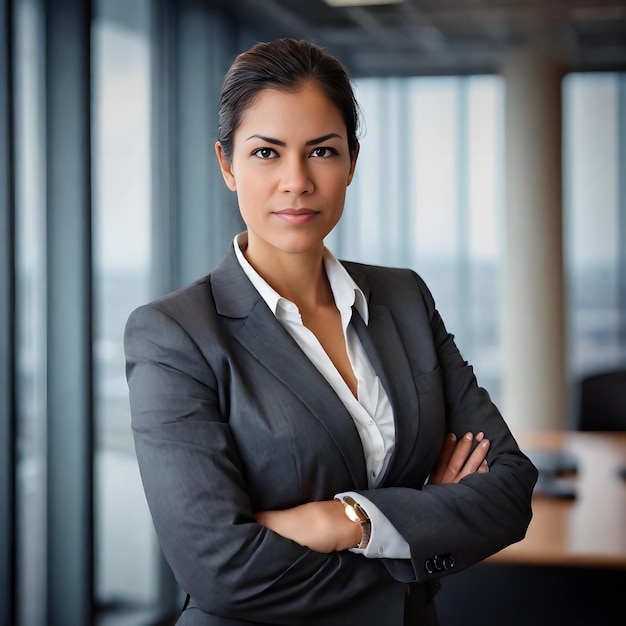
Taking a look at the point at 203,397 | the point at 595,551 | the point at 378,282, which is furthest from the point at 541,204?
the point at 203,397

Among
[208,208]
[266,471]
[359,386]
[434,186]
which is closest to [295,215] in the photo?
[359,386]

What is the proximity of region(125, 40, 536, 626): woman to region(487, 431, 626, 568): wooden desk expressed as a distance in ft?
2.93

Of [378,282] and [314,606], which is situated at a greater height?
[378,282]

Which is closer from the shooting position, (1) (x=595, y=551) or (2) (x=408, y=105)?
(1) (x=595, y=551)

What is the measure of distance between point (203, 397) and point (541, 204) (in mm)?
5587

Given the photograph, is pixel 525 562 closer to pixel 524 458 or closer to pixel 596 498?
pixel 596 498

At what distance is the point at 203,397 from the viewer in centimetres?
149

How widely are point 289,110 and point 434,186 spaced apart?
206 inches

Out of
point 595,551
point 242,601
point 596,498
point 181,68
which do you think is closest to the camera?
point 242,601

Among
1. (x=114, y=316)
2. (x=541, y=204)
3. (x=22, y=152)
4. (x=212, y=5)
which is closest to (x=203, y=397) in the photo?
(x=22, y=152)

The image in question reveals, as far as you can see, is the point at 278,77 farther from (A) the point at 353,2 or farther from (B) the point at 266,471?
(A) the point at 353,2

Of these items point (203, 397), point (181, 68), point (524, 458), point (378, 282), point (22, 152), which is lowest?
point (524, 458)

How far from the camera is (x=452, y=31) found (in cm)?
645

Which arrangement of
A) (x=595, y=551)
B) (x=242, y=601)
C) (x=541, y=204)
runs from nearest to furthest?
1. (x=242, y=601)
2. (x=595, y=551)
3. (x=541, y=204)
